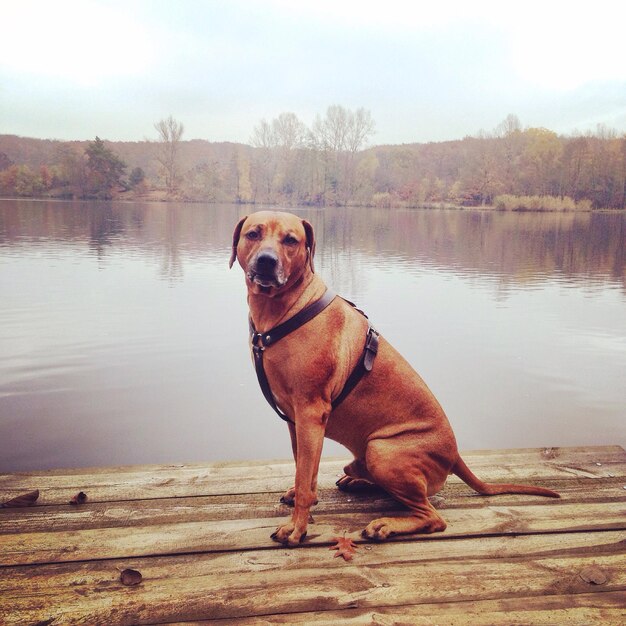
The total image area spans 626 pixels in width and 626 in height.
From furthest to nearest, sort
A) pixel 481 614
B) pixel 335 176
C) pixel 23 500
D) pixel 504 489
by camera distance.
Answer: pixel 335 176
pixel 504 489
pixel 23 500
pixel 481 614

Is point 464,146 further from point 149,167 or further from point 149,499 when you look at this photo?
point 149,499

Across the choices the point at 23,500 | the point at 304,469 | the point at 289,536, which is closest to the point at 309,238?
the point at 304,469

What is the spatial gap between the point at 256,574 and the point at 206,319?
10275 millimetres

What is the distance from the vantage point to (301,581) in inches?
95.6

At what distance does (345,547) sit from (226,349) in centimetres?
788

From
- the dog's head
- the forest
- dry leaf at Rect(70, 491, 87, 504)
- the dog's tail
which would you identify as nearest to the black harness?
the dog's head

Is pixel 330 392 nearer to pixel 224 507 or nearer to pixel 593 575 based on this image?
pixel 224 507

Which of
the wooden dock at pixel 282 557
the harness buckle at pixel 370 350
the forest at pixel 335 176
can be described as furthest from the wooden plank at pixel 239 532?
the forest at pixel 335 176

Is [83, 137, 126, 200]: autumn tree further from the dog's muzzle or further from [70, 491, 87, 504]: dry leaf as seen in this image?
the dog's muzzle

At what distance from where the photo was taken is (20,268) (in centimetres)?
1705

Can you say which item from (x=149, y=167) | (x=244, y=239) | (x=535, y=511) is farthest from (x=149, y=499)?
(x=149, y=167)

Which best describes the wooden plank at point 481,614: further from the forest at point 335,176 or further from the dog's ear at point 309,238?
the forest at point 335,176

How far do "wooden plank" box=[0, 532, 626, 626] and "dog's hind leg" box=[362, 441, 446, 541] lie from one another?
0.33ft

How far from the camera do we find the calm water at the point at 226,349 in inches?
261
